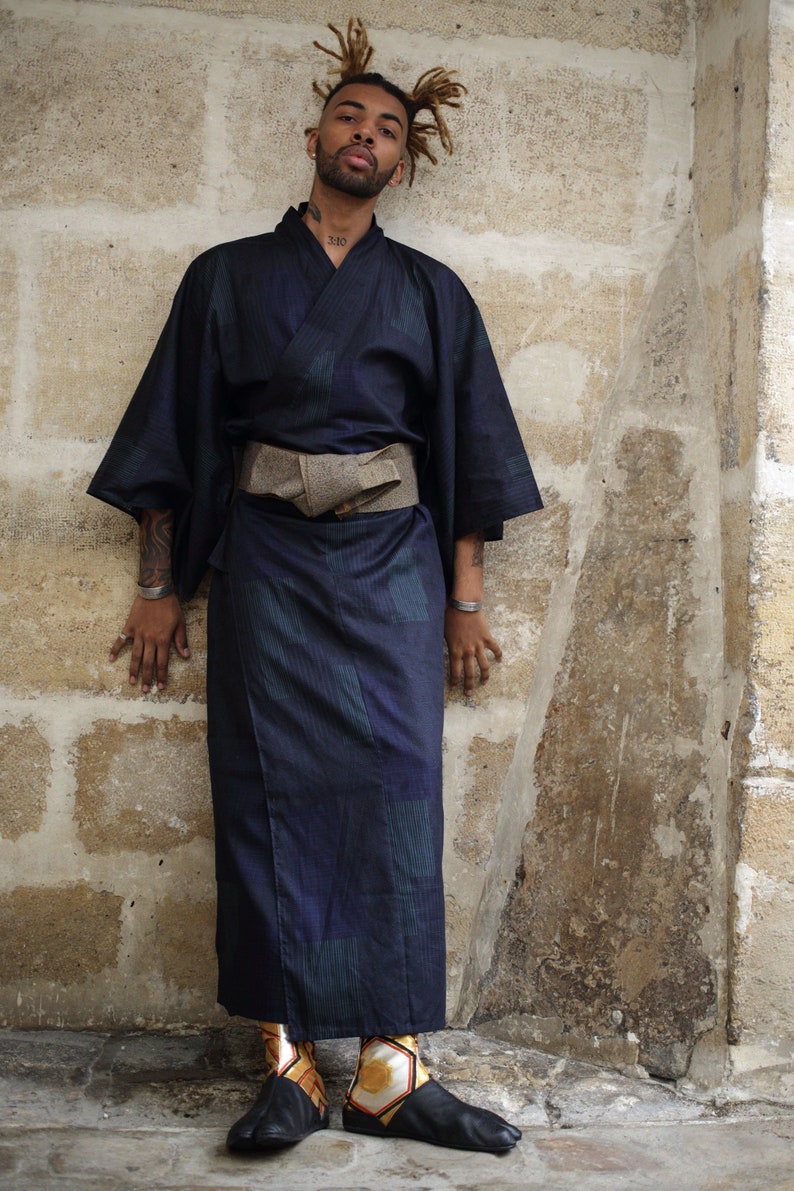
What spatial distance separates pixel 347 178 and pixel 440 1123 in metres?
1.76

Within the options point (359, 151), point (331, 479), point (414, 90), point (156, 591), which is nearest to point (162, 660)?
point (156, 591)

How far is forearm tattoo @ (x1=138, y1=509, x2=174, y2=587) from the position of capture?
2.33 meters

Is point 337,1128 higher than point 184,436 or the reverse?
the reverse

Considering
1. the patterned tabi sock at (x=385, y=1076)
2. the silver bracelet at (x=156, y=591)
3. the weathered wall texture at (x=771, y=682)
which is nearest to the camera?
the patterned tabi sock at (x=385, y=1076)

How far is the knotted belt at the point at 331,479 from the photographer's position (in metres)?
2.13

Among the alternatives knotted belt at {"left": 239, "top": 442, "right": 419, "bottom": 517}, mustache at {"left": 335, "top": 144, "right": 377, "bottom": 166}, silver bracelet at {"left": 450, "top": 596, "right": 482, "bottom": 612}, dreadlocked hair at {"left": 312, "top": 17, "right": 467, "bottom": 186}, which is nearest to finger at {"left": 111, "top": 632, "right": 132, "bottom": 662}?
knotted belt at {"left": 239, "top": 442, "right": 419, "bottom": 517}

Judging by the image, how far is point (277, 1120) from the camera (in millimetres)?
1869

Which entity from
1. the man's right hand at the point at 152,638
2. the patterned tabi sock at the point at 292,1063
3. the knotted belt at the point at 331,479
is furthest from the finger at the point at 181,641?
the patterned tabi sock at the point at 292,1063

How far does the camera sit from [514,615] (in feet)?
8.20

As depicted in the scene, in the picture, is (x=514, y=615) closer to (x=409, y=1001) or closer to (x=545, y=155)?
(x=409, y=1001)

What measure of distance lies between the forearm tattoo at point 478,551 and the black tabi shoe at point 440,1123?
3.33ft

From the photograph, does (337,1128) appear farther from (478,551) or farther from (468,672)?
(478,551)

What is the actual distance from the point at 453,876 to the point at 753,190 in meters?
1.58

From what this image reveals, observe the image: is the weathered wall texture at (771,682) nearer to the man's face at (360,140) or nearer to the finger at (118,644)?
the man's face at (360,140)
